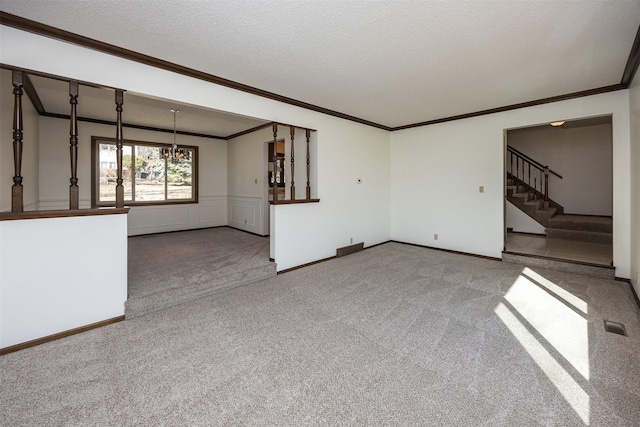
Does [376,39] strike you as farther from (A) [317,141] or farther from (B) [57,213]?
(B) [57,213]

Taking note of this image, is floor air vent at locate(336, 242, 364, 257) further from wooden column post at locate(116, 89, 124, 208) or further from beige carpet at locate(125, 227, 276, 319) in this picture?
wooden column post at locate(116, 89, 124, 208)

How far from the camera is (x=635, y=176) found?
10.4ft

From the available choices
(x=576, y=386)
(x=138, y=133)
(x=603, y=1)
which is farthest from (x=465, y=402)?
(x=138, y=133)

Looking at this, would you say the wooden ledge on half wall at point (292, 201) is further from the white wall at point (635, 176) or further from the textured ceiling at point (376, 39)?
the white wall at point (635, 176)

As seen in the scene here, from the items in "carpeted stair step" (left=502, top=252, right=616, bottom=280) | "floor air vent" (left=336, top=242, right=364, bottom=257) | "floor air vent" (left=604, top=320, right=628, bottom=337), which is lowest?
"floor air vent" (left=604, top=320, right=628, bottom=337)

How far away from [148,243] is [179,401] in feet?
15.5

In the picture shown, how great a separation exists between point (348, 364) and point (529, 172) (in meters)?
7.86

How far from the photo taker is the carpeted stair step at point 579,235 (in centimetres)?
538

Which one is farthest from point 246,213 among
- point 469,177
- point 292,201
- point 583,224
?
point 583,224

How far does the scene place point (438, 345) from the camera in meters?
2.30

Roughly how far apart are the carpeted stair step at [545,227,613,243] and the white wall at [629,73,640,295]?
241cm

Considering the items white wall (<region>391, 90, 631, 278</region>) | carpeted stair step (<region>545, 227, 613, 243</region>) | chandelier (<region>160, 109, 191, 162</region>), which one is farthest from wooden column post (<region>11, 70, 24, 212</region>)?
carpeted stair step (<region>545, 227, 613, 243</region>)

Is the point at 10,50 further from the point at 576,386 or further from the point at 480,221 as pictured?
the point at 480,221

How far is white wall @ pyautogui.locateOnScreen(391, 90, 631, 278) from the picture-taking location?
3.76m
